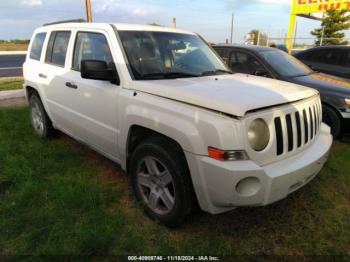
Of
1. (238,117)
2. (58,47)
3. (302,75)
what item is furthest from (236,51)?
(238,117)

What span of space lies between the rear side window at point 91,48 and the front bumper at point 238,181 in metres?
1.70

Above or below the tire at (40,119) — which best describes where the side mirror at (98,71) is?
above

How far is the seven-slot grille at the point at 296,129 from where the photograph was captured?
2.62 m

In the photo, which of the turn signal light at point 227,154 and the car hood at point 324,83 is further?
the car hood at point 324,83

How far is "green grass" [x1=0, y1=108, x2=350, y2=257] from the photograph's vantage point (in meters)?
2.75

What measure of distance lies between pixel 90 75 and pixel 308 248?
2.60 m

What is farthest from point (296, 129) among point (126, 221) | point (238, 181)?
point (126, 221)

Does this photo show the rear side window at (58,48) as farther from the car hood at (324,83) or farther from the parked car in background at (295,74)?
the car hood at (324,83)

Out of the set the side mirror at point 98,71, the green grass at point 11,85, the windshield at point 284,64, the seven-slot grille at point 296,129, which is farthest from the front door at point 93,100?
the green grass at point 11,85

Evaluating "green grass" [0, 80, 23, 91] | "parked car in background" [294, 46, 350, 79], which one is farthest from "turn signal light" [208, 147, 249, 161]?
"green grass" [0, 80, 23, 91]

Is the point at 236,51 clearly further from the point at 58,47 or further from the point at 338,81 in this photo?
the point at 58,47

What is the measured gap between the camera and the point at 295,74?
5.86m

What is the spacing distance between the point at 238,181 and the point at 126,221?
4.23 ft

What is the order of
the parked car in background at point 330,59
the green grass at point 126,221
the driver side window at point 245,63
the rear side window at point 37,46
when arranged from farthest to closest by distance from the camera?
1. the parked car in background at point 330,59
2. the driver side window at point 245,63
3. the rear side window at point 37,46
4. the green grass at point 126,221
